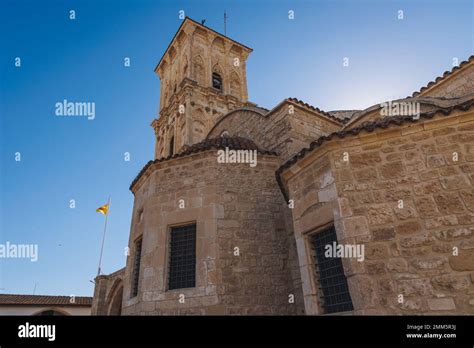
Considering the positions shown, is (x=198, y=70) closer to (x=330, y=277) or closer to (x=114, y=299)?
(x=114, y=299)

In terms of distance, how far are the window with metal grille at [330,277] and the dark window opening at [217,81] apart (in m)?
21.2

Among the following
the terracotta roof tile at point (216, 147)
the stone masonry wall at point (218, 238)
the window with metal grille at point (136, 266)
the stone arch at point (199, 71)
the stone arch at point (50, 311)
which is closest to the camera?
the stone masonry wall at point (218, 238)

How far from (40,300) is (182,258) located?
20038mm

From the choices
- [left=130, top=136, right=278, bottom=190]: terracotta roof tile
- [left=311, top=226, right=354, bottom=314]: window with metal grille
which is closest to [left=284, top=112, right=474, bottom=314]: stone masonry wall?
[left=311, top=226, right=354, bottom=314]: window with metal grille

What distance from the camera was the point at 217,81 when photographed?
25.4 m

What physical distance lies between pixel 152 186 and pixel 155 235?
1.44 metres

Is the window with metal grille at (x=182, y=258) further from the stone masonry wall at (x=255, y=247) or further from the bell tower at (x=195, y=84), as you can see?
the bell tower at (x=195, y=84)

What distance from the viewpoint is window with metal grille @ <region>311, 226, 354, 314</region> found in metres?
5.02

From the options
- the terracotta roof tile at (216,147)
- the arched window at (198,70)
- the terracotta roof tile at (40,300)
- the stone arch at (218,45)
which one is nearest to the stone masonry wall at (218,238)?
the terracotta roof tile at (216,147)

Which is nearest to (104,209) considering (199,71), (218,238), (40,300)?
(40,300)

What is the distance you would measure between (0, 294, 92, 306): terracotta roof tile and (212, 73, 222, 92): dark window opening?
18803 mm

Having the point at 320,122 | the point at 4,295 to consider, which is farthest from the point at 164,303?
the point at 4,295

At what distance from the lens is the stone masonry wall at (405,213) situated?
408 centimetres
